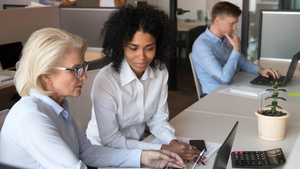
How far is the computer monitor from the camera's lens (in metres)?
3.07

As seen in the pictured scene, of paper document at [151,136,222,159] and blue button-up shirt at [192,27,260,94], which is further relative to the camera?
blue button-up shirt at [192,27,260,94]

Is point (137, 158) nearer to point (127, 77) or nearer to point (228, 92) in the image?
point (127, 77)

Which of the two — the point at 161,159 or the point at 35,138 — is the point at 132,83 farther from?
the point at 35,138

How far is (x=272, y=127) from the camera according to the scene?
52.8 inches

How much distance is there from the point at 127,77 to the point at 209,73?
1.07m

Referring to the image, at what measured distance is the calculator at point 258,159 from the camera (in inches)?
44.8

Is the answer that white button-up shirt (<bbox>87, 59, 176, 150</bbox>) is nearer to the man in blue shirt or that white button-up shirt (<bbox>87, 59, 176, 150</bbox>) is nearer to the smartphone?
the smartphone

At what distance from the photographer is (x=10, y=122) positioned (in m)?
0.99

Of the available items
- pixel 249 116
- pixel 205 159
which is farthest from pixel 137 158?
pixel 249 116

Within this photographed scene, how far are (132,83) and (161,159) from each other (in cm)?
48

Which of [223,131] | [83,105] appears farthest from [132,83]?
[223,131]

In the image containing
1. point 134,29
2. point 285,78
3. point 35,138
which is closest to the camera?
point 35,138

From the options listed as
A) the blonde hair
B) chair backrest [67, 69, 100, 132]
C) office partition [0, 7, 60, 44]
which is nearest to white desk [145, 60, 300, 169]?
chair backrest [67, 69, 100, 132]

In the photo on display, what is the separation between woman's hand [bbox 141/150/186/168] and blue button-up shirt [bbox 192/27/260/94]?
1.25 m
